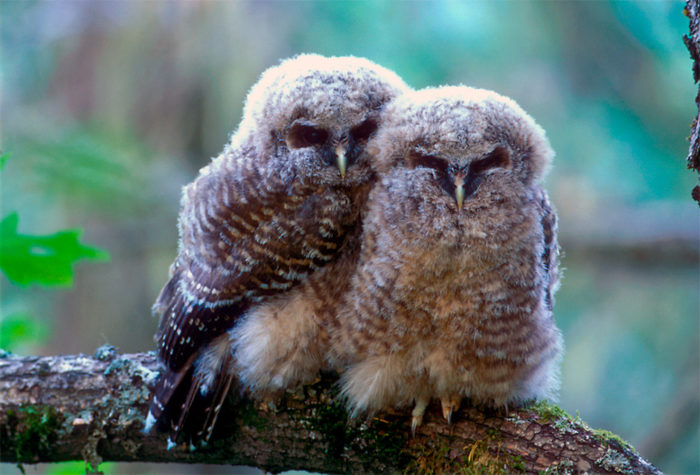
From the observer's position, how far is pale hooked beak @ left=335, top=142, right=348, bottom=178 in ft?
5.90

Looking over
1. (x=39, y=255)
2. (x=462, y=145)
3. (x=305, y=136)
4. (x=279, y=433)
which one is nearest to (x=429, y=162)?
(x=462, y=145)

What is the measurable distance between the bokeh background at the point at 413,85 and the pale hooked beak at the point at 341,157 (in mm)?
2311

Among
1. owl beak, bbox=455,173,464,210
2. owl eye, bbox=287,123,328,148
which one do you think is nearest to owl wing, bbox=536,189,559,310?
owl beak, bbox=455,173,464,210

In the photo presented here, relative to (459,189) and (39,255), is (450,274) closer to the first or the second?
(459,189)

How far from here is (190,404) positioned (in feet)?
6.30

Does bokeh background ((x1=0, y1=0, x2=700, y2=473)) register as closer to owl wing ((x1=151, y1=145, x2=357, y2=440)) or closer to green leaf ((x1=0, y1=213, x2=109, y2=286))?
green leaf ((x1=0, y1=213, x2=109, y2=286))

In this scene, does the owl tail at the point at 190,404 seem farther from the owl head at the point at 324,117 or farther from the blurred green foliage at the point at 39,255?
the owl head at the point at 324,117

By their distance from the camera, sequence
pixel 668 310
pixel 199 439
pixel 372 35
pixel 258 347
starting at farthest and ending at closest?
pixel 668 310, pixel 372 35, pixel 199 439, pixel 258 347

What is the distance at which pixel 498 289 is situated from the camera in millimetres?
1724

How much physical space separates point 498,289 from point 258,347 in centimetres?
68

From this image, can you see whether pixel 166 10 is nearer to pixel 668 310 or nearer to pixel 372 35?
pixel 372 35

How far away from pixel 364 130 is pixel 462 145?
13.1 inches

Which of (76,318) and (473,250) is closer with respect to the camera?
(473,250)

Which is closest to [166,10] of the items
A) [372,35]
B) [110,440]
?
[372,35]
